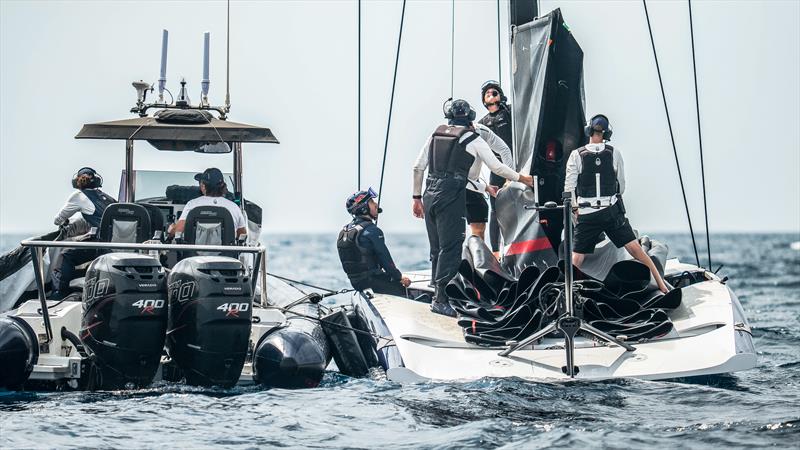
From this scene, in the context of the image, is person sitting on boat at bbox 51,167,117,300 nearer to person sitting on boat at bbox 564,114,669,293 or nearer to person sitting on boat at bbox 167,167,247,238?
person sitting on boat at bbox 167,167,247,238

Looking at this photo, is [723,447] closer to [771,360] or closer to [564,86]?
[564,86]

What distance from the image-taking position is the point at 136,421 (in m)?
7.44

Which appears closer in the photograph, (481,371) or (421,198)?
(481,371)

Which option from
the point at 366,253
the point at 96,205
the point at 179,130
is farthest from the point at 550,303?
the point at 96,205

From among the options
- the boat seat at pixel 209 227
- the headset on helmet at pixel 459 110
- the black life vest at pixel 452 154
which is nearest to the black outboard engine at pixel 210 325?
the boat seat at pixel 209 227

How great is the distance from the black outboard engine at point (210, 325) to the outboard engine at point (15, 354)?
97cm

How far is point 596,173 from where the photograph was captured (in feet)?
32.2

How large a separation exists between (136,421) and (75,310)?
87.2 inches

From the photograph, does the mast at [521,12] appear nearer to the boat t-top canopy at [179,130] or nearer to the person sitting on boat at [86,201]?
the boat t-top canopy at [179,130]

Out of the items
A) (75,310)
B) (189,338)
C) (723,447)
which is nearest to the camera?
(723,447)

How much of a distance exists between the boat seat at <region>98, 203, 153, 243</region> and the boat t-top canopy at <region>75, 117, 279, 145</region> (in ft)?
3.32

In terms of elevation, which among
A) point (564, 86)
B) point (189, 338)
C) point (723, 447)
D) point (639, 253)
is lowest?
point (723, 447)

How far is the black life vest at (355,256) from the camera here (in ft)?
36.3

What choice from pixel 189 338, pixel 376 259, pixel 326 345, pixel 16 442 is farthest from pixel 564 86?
pixel 16 442
